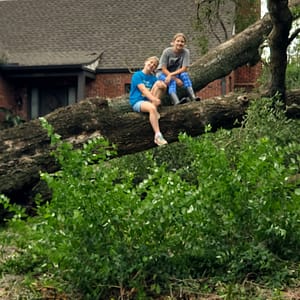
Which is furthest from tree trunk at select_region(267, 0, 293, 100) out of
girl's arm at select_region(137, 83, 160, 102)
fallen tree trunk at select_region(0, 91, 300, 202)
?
girl's arm at select_region(137, 83, 160, 102)

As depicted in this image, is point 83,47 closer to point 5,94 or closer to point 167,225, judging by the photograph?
point 5,94

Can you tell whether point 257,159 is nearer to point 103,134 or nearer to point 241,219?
point 241,219

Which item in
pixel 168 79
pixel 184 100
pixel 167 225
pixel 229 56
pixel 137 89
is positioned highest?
pixel 229 56

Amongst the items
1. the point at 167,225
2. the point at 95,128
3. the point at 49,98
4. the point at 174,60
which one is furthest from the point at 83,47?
the point at 167,225

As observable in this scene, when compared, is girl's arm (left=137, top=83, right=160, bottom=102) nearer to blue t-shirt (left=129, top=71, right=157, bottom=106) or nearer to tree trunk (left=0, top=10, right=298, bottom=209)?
blue t-shirt (left=129, top=71, right=157, bottom=106)

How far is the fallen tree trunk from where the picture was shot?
8.01 m

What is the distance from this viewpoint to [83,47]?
24000 millimetres

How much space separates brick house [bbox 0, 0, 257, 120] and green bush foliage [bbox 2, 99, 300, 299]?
17.1 m

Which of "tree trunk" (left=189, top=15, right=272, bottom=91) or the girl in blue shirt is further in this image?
"tree trunk" (left=189, top=15, right=272, bottom=91)

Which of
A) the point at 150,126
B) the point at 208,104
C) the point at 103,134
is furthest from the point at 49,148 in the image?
the point at 208,104

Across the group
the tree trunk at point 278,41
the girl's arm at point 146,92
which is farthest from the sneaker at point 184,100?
the tree trunk at point 278,41

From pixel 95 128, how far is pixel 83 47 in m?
16.0

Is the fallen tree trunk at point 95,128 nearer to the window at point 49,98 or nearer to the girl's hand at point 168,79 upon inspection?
the girl's hand at point 168,79

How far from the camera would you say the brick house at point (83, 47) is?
22.0 meters
